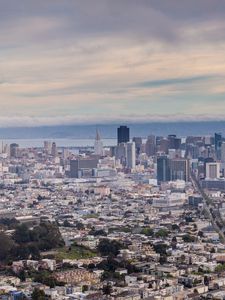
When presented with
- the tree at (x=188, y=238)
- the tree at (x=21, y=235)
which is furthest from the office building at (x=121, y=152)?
the tree at (x=21, y=235)

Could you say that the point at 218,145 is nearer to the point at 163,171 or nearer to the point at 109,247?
the point at 163,171

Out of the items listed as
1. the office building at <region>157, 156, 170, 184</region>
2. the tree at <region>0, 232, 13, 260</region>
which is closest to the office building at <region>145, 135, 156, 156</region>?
the office building at <region>157, 156, 170, 184</region>

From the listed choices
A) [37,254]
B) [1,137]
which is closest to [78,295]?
[37,254]

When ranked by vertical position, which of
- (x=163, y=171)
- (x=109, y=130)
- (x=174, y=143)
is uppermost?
(x=109, y=130)

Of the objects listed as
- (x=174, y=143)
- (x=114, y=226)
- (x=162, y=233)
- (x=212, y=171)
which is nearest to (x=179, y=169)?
(x=212, y=171)

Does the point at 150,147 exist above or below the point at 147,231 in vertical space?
above

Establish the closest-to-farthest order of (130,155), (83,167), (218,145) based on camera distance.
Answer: (83,167)
(130,155)
(218,145)

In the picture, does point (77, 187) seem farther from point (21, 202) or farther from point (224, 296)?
point (224, 296)
